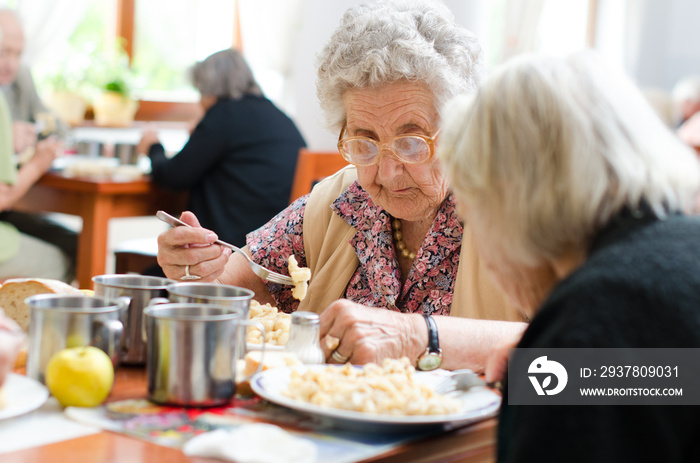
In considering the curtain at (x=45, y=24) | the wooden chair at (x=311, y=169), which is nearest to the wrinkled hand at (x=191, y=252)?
the wooden chair at (x=311, y=169)

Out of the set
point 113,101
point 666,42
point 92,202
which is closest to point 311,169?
point 92,202

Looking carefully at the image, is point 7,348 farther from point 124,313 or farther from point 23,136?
point 23,136

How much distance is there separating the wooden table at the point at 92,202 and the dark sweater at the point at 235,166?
14 cm

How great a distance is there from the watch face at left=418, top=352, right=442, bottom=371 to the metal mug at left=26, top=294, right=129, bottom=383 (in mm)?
479

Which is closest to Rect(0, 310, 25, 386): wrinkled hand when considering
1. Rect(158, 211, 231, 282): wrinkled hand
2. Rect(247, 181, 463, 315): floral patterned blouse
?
Rect(158, 211, 231, 282): wrinkled hand

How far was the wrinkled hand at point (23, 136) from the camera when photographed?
390 centimetres

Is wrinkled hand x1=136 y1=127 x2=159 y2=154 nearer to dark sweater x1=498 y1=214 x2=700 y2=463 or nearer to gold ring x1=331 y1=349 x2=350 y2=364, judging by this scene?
gold ring x1=331 y1=349 x2=350 y2=364

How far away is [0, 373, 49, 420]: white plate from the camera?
3.10 ft

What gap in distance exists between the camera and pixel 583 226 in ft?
2.79

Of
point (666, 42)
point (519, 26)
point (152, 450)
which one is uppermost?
point (666, 42)

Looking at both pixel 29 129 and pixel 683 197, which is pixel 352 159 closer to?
pixel 683 197

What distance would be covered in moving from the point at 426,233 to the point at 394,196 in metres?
0.13

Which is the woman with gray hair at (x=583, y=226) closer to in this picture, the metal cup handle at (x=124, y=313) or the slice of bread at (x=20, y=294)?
the metal cup handle at (x=124, y=313)

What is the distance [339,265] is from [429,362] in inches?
22.9
